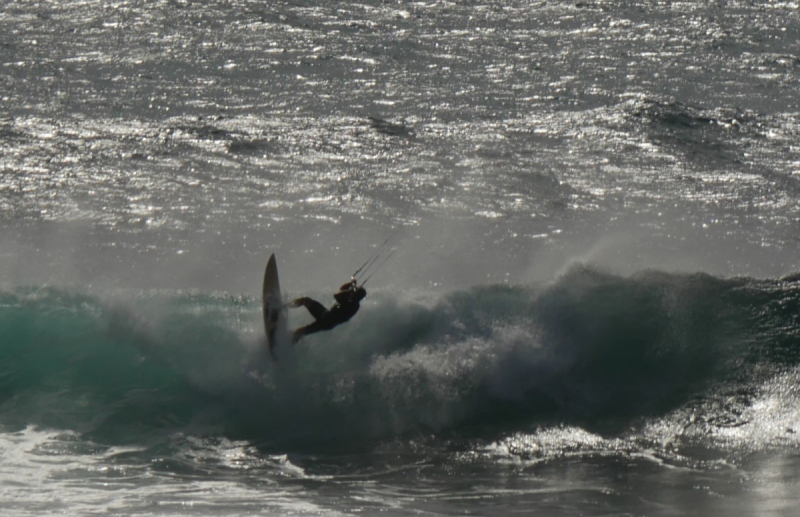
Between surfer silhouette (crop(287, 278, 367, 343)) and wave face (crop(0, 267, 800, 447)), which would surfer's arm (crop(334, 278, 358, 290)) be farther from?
wave face (crop(0, 267, 800, 447))

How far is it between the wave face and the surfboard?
259 mm

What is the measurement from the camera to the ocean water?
9.04 m

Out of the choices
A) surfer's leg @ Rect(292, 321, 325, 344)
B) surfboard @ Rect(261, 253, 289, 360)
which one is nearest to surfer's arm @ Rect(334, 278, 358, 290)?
surfer's leg @ Rect(292, 321, 325, 344)

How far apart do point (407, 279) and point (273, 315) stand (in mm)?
2436

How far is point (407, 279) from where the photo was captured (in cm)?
1226

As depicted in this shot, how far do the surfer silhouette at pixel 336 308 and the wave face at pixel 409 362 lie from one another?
2.33 feet

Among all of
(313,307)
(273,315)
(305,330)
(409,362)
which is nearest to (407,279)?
(409,362)

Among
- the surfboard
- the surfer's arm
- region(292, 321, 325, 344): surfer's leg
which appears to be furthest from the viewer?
the surfboard

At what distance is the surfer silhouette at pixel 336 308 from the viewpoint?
30.9 feet

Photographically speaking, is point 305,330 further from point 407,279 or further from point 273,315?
point 407,279

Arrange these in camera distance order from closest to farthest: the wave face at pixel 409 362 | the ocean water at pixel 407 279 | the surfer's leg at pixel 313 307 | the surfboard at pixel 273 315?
the ocean water at pixel 407 279, the surfer's leg at pixel 313 307, the wave face at pixel 409 362, the surfboard at pixel 273 315

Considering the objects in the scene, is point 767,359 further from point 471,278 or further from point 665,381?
point 471,278

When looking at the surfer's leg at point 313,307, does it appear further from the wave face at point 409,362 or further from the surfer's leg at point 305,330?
the wave face at point 409,362

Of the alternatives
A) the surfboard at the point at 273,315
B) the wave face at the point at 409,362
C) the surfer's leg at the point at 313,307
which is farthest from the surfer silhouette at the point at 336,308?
the wave face at the point at 409,362
